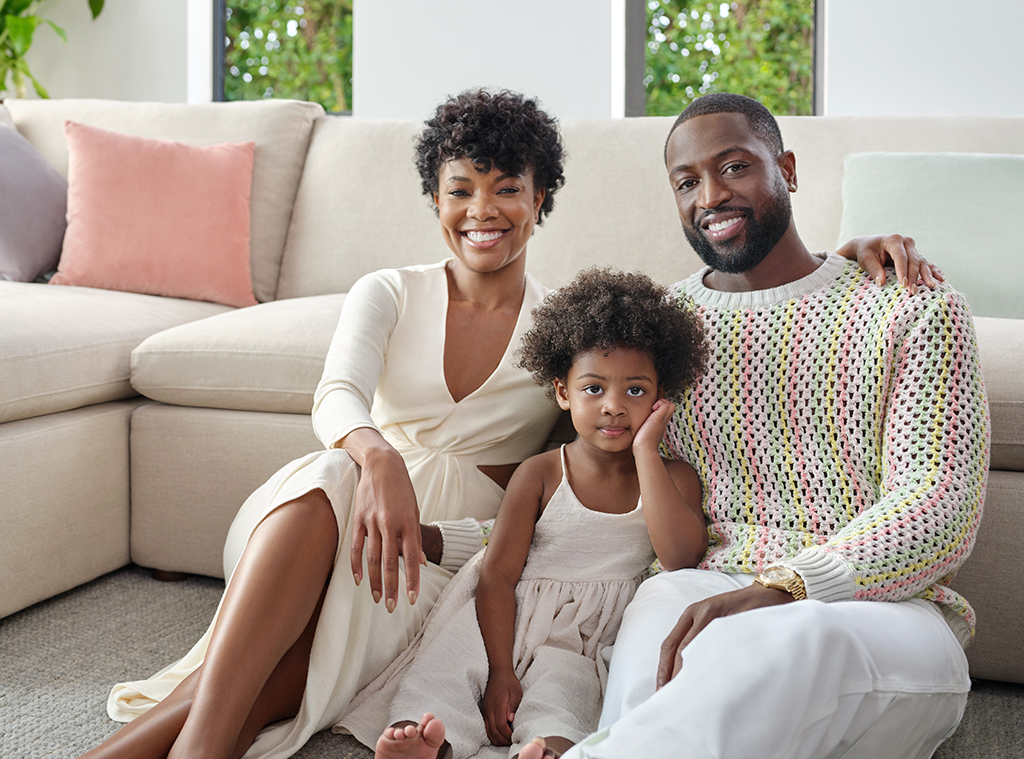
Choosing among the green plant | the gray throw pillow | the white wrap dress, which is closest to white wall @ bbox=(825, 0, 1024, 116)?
the white wrap dress

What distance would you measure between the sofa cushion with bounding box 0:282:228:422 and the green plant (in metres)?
1.86

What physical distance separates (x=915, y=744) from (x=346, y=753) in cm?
70

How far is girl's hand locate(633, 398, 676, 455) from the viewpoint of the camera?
119 centimetres

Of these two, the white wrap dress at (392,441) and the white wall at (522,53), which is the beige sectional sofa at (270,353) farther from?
the white wall at (522,53)

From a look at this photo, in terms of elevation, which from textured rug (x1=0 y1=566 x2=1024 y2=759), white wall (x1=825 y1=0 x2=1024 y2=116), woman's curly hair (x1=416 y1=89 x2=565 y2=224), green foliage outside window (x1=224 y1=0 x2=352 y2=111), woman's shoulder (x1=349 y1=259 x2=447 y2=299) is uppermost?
green foliage outside window (x1=224 y1=0 x2=352 y2=111)

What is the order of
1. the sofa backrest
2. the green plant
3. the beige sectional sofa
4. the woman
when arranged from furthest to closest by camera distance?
the green plant
the sofa backrest
the beige sectional sofa
the woman

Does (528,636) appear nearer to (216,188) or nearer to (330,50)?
(216,188)

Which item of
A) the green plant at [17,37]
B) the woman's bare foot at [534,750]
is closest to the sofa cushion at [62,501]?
the woman's bare foot at [534,750]

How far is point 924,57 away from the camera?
2889 millimetres

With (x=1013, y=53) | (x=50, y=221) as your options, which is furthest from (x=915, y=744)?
(x=1013, y=53)

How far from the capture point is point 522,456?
1.51m

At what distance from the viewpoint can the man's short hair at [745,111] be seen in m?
1.22

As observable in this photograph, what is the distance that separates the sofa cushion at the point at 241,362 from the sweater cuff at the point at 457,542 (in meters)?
0.52

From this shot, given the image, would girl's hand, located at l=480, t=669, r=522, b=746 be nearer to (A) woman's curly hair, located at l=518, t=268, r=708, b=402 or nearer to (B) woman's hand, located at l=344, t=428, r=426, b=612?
(B) woman's hand, located at l=344, t=428, r=426, b=612
